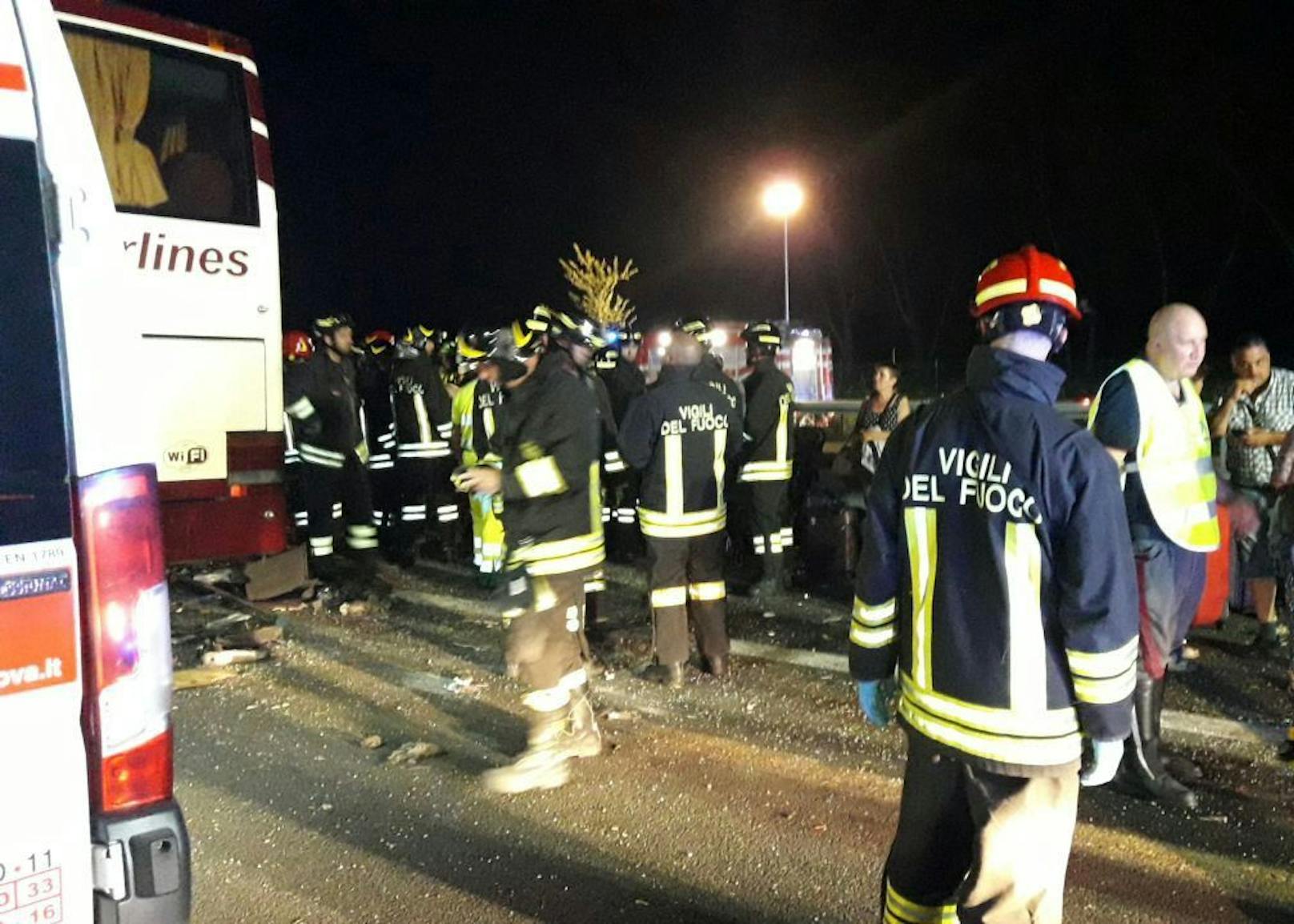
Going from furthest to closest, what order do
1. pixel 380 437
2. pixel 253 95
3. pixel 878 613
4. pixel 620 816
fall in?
pixel 380 437 < pixel 253 95 < pixel 620 816 < pixel 878 613

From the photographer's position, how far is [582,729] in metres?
5.13

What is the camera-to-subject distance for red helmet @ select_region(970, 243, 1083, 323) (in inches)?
105

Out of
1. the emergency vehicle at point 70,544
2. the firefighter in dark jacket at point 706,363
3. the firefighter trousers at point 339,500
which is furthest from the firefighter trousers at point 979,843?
the firefighter trousers at point 339,500

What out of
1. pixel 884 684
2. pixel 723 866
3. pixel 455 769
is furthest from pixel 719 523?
Result: pixel 884 684

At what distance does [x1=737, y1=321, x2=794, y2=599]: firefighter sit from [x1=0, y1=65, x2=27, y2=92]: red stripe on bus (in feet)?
19.8

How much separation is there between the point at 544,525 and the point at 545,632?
1.48ft

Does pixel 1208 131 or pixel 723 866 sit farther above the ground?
pixel 1208 131

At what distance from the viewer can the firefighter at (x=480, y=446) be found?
22.1 ft

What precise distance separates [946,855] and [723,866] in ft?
4.92

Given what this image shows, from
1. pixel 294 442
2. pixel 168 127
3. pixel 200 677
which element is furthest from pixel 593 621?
pixel 168 127

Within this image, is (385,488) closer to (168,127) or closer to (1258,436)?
(168,127)

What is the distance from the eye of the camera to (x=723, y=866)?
4105mm

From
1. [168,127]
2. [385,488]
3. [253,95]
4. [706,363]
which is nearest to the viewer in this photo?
[706,363]

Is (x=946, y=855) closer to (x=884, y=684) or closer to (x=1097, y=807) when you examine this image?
(x=884, y=684)
